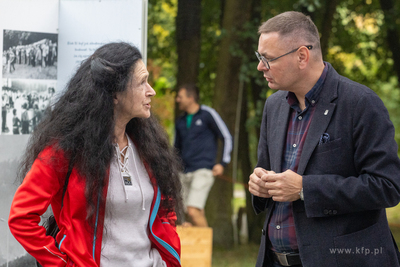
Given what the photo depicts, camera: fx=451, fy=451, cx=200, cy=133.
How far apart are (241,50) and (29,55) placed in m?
4.75

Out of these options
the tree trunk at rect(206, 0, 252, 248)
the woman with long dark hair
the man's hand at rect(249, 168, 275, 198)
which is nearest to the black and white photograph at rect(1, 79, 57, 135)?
the woman with long dark hair

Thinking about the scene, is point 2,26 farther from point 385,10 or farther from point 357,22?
point 357,22

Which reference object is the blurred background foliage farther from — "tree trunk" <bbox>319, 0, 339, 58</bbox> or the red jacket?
the red jacket

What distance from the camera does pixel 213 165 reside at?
665 centimetres

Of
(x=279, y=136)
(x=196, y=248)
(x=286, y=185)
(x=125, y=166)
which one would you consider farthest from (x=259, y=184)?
(x=196, y=248)

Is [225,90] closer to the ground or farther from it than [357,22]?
closer to the ground

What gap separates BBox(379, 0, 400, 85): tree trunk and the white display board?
7.71 m

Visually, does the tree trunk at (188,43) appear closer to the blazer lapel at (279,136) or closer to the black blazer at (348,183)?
the blazer lapel at (279,136)

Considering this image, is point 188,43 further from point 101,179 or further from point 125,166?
point 101,179

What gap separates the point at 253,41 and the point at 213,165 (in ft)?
7.59

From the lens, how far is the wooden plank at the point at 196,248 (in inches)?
191

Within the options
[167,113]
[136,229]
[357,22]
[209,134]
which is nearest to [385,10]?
[357,22]

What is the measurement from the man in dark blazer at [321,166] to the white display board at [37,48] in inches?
50.0

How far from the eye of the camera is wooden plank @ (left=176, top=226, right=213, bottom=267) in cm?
485
